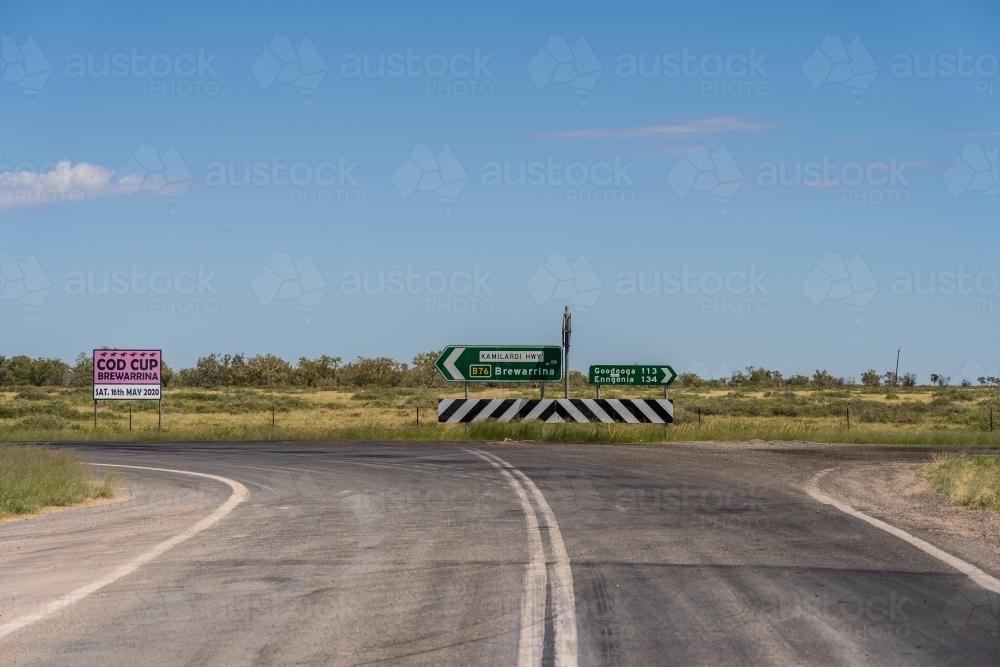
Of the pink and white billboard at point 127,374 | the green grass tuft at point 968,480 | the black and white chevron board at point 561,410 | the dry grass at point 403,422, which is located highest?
the pink and white billboard at point 127,374

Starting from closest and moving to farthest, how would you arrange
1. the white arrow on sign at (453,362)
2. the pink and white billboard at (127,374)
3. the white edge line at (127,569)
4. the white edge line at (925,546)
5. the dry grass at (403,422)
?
1. the white edge line at (127,569)
2. the white edge line at (925,546)
3. the dry grass at (403,422)
4. the white arrow on sign at (453,362)
5. the pink and white billboard at (127,374)

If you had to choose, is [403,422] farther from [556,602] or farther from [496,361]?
[556,602]

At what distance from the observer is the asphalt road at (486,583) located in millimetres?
6758

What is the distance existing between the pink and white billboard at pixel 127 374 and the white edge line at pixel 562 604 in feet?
95.0


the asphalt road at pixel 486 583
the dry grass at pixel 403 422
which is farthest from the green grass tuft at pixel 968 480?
the dry grass at pixel 403 422

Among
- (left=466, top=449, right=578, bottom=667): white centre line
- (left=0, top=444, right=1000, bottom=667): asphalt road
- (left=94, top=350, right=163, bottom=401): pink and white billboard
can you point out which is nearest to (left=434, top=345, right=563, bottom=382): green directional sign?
(left=94, top=350, right=163, bottom=401): pink and white billboard

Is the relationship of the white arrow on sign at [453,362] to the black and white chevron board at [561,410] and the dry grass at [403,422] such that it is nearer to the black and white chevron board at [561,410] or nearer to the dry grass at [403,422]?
the black and white chevron board at [561,410]

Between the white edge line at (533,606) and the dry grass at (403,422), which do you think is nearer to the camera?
the white edge line at (533,606)

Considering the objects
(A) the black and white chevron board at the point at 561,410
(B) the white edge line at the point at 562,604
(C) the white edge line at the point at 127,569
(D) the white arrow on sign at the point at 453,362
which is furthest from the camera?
(D) the white arrow on sign at the point at 453,362

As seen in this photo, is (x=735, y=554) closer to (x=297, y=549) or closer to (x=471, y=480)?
(x=297, y=549)

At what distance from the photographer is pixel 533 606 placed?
7875 millimetres

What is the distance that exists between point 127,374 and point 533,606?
33696 mm

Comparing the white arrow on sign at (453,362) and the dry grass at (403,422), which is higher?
the white arrow on sign at (453,362)

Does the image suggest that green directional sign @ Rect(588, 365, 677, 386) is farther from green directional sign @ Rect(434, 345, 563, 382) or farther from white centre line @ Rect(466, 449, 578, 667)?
white centre line @ Rect(466, 449, 578, 667)
